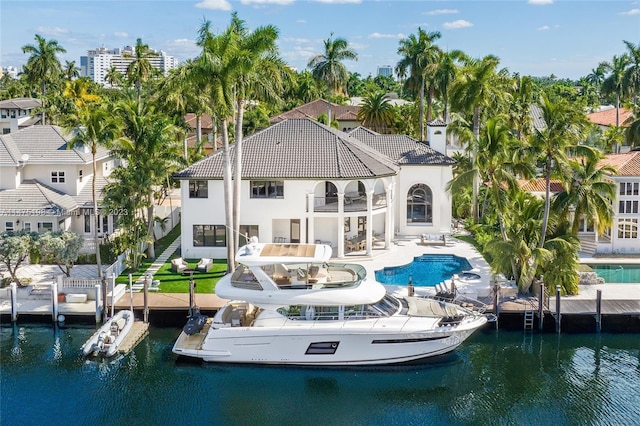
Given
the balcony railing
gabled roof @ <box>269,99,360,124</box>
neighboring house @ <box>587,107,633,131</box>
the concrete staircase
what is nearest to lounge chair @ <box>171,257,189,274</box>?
the concrete staircase

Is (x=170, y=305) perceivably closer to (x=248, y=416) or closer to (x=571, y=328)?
(x=248, y=416)

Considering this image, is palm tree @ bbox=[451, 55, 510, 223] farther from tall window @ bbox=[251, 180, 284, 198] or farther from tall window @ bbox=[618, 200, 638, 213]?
tall window @ bbox=[251, 180, 284, 198]

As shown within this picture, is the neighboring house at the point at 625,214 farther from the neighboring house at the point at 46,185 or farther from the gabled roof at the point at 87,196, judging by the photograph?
the gabled roof at the point at 87,196

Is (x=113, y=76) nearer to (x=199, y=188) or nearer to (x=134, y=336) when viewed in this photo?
(x=199, y=188)

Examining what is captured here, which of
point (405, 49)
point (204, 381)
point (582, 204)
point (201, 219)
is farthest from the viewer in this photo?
point (405, 49)

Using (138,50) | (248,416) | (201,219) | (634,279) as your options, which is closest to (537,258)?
(634,279)

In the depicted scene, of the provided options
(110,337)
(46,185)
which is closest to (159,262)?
(46,185)
